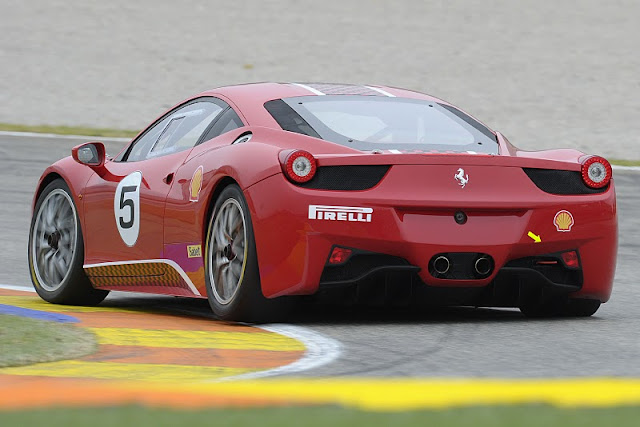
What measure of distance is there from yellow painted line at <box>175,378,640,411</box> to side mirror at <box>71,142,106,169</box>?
4.68m

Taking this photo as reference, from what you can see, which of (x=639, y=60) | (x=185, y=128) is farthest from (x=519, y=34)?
(x=185, y=128)

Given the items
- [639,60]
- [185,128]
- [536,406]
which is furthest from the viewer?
[639,60]

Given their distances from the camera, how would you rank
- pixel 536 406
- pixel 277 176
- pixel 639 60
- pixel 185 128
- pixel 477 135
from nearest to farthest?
pixel 536 406, pixel 277 176, pixel 477 135, pixel 185 128, pixel 639 60

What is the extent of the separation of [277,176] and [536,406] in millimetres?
3147

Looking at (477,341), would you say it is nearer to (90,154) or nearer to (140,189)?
(140,189)

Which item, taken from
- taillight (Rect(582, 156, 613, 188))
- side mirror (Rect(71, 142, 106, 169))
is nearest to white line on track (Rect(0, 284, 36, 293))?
side mirror (Rect(71, 142, 106, 169))

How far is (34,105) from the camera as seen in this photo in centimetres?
2278

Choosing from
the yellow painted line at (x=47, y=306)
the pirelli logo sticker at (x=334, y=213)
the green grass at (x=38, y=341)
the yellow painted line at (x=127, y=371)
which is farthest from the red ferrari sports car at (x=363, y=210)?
the yellow painted line at (x=127, y=371)

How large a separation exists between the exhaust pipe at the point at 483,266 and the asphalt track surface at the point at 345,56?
14.4 m

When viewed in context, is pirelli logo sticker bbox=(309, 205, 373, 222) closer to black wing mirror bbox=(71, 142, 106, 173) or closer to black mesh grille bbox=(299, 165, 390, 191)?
black mesh grille bbox=(299, 165, 390, 191)

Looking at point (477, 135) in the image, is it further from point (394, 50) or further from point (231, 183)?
point (394, 50)

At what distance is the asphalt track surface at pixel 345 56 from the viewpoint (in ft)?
76.0

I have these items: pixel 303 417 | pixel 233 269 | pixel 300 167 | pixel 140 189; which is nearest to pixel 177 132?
pixel 140 189

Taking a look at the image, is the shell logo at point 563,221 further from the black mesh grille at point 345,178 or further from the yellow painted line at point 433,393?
the yellow painted line at point 433,393
